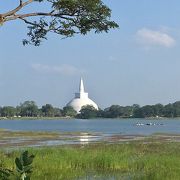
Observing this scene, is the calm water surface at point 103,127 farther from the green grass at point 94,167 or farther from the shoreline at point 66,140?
the green grass at point 94,167

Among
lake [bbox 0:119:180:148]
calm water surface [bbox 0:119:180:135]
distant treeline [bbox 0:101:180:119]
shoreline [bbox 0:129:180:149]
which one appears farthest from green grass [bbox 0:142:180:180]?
distant treeline [bbox 0:101:180:119]

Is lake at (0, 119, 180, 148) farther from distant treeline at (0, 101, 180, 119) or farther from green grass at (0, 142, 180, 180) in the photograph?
distant treeline at (0, 101, 180, 119)

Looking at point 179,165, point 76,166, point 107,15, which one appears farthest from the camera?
point 76,166

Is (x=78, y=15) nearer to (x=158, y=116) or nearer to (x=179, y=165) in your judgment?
(x=179, y=165)

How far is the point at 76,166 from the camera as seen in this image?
19.9 meters

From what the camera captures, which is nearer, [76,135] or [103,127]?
[76,135]

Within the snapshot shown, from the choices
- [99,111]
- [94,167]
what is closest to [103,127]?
[94,167]

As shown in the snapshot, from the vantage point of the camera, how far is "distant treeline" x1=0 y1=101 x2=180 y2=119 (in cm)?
18262

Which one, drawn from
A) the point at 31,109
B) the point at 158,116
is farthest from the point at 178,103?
the point at 31,109

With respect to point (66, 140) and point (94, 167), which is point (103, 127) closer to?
point (66, 140)

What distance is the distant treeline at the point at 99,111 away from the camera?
18262 cm

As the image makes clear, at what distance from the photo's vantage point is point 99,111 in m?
197

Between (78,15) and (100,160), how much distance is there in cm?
1205

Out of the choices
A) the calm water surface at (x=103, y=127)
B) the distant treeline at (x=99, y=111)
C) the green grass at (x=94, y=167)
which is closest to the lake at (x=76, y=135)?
the calm water surface at (x=103, y=127)
